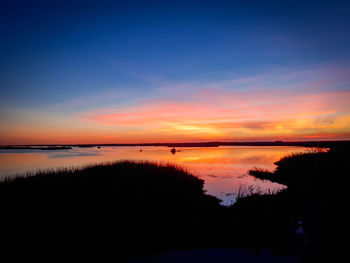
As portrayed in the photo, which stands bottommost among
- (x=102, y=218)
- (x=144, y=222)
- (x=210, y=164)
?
(x=210, y=164)

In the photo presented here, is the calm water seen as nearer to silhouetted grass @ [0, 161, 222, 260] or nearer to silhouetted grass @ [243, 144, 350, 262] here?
silhouetted grass @ [243, 144, 350, 262]

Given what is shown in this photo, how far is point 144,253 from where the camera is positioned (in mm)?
6523

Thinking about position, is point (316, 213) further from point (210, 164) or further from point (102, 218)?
point (210, 164)

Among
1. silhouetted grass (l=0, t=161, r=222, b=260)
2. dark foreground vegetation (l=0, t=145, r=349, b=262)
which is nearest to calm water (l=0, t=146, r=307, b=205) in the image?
dark foreground vegetation (l=0, t=145, r=349, b=262)

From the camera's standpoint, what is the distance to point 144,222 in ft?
27.7

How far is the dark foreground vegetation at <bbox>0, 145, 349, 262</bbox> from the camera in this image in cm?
393

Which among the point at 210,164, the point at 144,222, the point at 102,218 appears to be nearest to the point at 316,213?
the point at 144,222

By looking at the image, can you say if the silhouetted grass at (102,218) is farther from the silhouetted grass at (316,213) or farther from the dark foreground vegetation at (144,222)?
the silhouetted grass at (316,213)

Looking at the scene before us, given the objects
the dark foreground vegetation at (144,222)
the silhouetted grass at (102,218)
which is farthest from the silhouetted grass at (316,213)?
the silhouetted grass at (102,218)

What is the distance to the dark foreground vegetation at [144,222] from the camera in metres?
3.93

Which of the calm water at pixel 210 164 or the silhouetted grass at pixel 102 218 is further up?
the silhouetted grass at pixel 102 218

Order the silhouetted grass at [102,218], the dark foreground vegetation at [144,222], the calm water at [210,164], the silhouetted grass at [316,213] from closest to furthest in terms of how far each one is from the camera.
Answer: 1. the silhouetted grass at [316,213]
2. the dark foreground vegetation at [144,222]
3. the silhouetted grass at [102,218]
4. the calm water at [210,164]

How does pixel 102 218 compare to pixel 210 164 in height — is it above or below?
above

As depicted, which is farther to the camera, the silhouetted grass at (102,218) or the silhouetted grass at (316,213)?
the silhouetted grass at (102,218)
